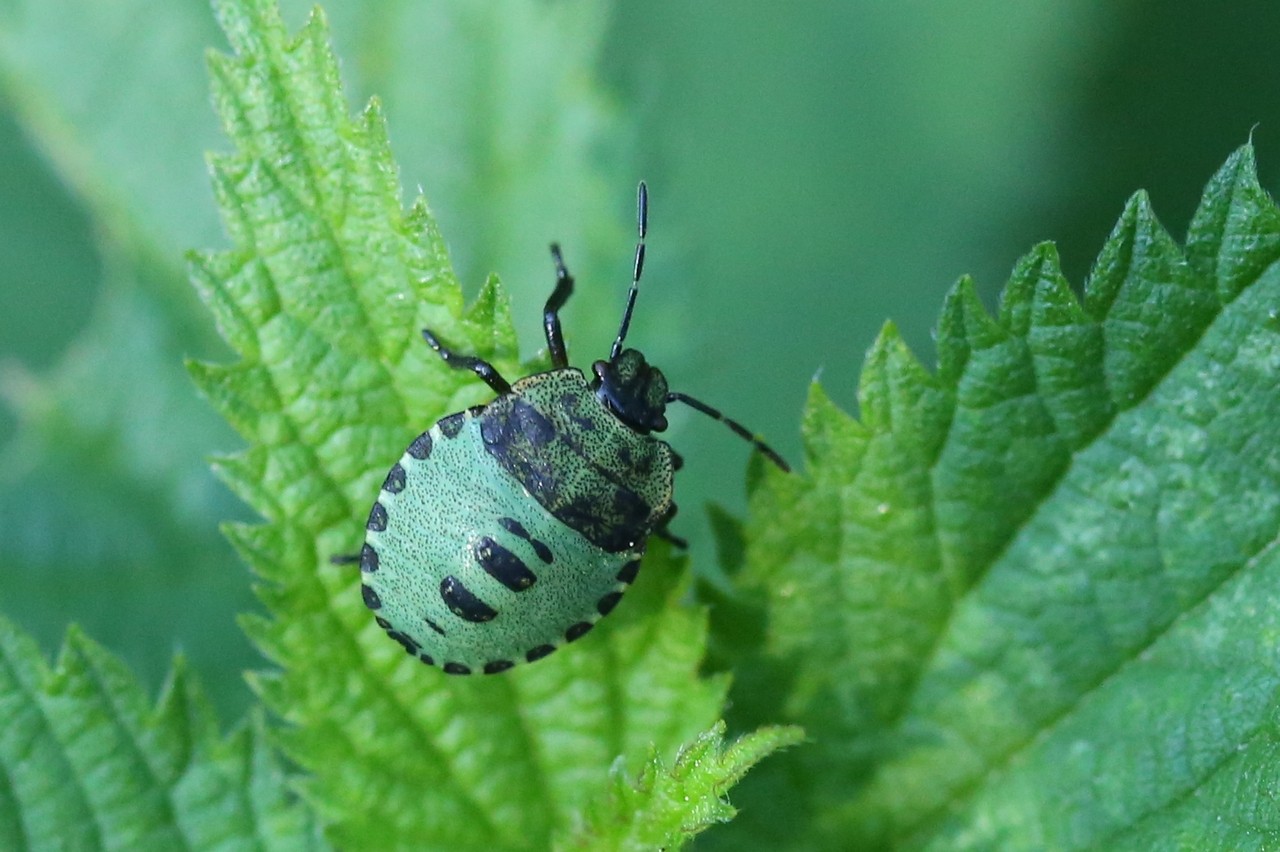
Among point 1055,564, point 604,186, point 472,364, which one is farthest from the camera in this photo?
point 604,186

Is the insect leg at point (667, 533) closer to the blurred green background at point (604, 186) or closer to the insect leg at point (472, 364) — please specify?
the insect leg at point (472, 364)

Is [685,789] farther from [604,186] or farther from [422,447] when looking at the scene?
[604,186]

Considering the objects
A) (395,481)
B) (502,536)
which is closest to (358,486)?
(395,481)

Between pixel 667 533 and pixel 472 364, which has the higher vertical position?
pixel 472 364

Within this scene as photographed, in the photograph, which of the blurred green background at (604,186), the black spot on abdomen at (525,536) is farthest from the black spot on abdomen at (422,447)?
the blurred green background at (604,186)

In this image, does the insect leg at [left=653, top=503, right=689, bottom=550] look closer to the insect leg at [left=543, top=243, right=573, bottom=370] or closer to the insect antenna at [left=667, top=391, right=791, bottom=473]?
the insect antenna at [left=667, top=391, right=791, bottom=473]

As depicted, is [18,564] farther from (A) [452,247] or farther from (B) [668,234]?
(B) [668,234]
